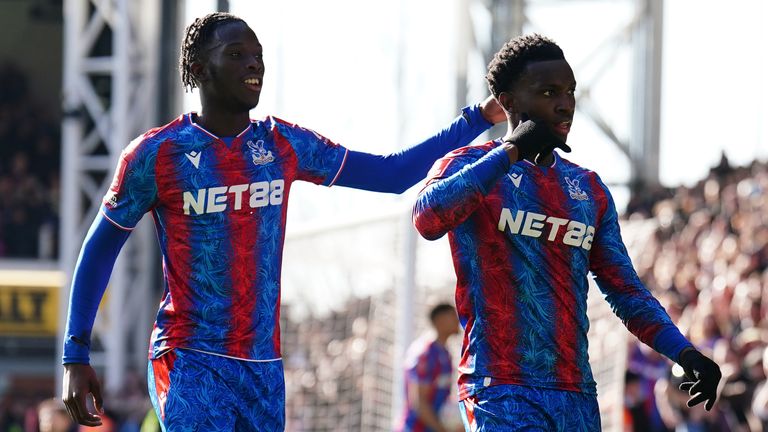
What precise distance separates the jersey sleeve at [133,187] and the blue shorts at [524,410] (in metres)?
1.21

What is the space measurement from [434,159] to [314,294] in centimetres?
736

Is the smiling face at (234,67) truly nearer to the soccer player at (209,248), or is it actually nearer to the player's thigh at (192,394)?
the soccer player at (209,248)

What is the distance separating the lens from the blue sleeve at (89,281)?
182 inches

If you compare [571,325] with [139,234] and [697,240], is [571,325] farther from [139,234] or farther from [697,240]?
[139,234]

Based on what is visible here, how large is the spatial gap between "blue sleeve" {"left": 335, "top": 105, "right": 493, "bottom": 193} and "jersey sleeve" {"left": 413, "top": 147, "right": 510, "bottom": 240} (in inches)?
26.1

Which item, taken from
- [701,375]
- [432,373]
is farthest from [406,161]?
[432,373]

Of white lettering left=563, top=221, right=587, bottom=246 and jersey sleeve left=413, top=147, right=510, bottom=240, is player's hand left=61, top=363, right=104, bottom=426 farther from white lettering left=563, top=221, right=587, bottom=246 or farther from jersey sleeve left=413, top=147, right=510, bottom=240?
white lettering left=563, top=221, right=587, bottom=246

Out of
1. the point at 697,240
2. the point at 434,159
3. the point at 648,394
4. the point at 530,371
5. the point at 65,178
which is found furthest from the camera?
the point at 65,178

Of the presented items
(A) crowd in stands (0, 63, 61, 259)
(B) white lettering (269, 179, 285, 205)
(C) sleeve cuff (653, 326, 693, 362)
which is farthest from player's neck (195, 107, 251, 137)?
(A) crowd in stands (0, 63, 61, 259)

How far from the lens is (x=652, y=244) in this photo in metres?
Answer: 13.7

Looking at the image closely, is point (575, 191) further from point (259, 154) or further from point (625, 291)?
point (259, 154)

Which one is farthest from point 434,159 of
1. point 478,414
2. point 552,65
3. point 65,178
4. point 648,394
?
point 65,178

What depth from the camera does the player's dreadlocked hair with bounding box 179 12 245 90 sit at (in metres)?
4.72

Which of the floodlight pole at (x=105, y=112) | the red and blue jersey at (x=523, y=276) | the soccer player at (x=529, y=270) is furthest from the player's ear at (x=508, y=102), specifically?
the floodlight pole at (x=105, y=112)
